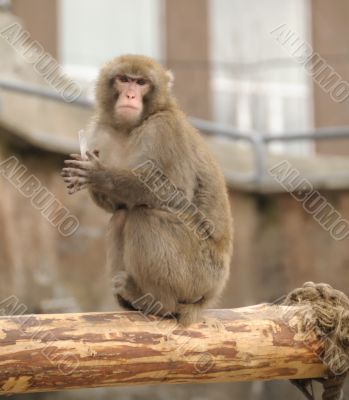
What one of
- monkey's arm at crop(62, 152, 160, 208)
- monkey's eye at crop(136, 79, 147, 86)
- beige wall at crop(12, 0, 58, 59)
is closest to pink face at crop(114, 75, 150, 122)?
monkey's eye at crop(136, 79, 147, 86)

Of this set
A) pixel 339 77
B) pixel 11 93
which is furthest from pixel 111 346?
pixel 339 77

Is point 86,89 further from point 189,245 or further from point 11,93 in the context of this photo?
point 189,245

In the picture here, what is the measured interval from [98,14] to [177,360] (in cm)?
1181

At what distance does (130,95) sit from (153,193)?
71 cm

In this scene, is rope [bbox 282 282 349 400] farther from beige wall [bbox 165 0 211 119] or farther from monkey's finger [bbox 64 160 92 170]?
beige wall [bbox 165 0 211 119]

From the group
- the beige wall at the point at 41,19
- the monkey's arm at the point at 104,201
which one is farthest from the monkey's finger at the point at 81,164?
the beige wall at the point at 41,19

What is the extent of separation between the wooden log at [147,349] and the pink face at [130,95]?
4.51 feet

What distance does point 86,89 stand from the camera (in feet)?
45.3

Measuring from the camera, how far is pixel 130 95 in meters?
6.21

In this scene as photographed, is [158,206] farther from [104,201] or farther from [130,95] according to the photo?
[130,95]

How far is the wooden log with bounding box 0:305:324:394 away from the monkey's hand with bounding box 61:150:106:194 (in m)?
0.80

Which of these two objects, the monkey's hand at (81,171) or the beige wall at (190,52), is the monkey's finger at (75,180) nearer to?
the monkey's hand at (81,171)

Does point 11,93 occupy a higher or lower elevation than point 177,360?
higher

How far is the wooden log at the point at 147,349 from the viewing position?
5000mm
